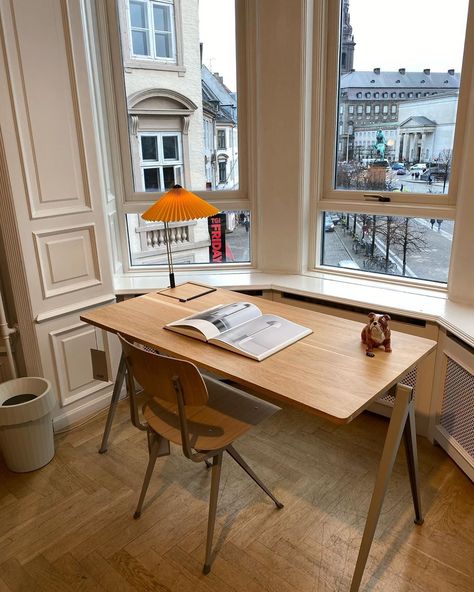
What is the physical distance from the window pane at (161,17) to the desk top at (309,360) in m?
1.90

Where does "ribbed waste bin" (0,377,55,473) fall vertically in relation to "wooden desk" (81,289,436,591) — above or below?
below

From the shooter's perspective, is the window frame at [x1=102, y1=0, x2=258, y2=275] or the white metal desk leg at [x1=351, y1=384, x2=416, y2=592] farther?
the window frame at [x1=102, y1=0, x2=258, y2=275]

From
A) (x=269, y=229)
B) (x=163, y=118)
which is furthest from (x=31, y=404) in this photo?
(x=163, y=118)

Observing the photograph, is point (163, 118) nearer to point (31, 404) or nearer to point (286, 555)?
point (31, 404)

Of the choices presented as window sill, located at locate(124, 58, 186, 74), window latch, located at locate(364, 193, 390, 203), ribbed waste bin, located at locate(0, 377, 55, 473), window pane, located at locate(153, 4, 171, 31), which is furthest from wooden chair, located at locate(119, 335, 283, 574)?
window pane, located at locate(153, 4, 171, 31)

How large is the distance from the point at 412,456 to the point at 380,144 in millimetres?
1814

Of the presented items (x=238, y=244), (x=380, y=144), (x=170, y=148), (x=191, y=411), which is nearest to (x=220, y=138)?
(x=170, y=148)

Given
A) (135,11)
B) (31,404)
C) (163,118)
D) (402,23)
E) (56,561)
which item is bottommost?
(56,561)

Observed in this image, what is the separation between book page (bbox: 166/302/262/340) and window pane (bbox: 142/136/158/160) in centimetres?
150

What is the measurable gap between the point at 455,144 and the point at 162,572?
2.46 meters

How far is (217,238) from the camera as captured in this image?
337 cm

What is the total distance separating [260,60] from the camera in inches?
112

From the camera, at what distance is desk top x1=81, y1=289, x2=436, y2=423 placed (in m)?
1.46

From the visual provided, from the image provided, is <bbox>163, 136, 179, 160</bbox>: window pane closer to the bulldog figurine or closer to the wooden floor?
the wooden floor
